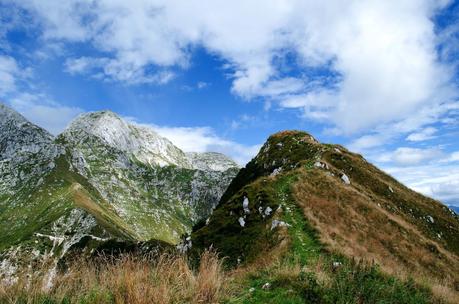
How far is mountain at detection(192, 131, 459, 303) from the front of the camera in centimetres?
3083

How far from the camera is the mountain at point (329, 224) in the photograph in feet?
101

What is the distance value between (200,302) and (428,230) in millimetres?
53492

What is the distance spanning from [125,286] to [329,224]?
3119 centimetres

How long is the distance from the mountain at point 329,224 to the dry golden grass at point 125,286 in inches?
645

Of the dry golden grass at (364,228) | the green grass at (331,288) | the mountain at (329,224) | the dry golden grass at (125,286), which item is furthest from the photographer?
the dry golden grass at (364,228)

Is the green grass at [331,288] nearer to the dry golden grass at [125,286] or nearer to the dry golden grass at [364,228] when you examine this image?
the dry golden grass at [125,286]

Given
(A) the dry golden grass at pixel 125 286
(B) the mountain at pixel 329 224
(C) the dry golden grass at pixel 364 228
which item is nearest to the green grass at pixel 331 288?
(A) the dry golden grass at pixel 125 286

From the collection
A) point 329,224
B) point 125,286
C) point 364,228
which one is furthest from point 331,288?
point 364,228

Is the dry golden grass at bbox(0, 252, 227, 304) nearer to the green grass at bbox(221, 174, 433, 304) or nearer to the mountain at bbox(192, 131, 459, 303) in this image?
the green grass at bbox(221, 174, 433, 304)

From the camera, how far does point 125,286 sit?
714 cm

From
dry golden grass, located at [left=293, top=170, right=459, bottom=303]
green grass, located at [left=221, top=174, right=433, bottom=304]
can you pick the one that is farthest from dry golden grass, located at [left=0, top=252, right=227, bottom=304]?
dry golden grass, located at [left=293, top=170, right=459, bottom=303]

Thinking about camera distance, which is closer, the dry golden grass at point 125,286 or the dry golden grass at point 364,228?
the dry golden grass at point 125,286

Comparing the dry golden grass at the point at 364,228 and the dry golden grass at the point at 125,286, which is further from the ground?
the dry golden grass at the point at 364,228

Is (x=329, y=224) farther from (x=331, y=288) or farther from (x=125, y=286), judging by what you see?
(x=125, y=286)
